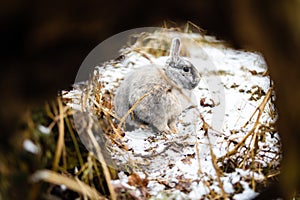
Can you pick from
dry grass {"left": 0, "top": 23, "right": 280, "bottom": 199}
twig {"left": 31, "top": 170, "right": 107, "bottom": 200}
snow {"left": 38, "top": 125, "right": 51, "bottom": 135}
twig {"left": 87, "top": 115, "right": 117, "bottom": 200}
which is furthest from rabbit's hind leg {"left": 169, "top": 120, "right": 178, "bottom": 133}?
snow {"left": 38, "top": 125, "right": 51, "bottom": 135}

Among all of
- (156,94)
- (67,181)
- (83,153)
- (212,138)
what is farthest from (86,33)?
(156,94)

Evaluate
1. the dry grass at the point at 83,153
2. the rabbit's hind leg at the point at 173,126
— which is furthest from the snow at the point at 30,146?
the rabbit's hind leg at the point at 173,126

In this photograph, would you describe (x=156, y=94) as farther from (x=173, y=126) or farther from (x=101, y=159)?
(x=101, y=159)

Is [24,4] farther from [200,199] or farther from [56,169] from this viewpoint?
[200,199]

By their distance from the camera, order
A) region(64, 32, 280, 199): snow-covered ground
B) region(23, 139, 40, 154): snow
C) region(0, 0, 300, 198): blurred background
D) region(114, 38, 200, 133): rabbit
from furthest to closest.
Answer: region(114, 38, 200, 133): rabbit < region(64, 32, 280, 199): snow-covered ground < region(23, 139, 40, 154): snow < region(0, 0, 300, 198): blurred background

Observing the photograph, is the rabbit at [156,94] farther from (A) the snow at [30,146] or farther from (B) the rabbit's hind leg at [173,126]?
(A) the snow at [30,146]

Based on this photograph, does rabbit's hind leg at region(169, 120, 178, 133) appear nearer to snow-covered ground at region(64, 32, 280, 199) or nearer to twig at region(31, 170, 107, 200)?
snow-covered ground at region(64, 32, 280, 199)
